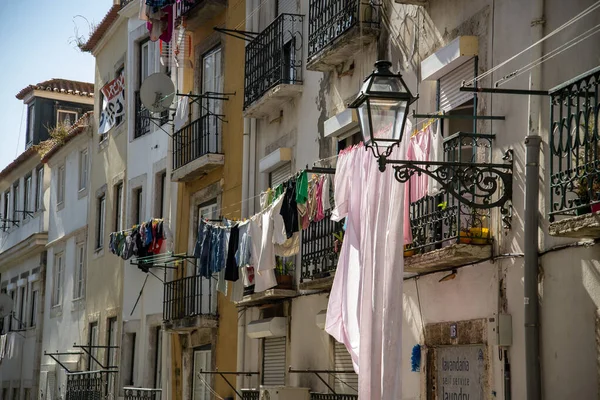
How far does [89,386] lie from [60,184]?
8.01 m

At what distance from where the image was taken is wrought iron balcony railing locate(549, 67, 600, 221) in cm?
933

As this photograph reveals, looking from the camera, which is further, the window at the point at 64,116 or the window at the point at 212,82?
the window at the point at 64,116

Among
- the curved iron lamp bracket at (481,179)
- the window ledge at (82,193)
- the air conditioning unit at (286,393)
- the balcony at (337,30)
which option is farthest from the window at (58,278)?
the curved iron lamp bracket at (481,179)

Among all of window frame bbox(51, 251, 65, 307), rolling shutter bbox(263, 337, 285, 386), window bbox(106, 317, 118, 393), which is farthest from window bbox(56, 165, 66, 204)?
rolling shutter bbox(263, 337, 285, 386)

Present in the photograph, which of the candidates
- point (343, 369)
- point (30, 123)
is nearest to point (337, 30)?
point (343, 369)

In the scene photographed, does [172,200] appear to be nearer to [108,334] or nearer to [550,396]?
[108,334]

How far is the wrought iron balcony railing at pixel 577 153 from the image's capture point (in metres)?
9.33

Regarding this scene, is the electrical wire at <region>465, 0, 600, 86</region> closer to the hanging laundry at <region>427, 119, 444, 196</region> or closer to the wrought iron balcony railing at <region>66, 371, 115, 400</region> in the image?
the hanging laundry at <region>427, 119, 444, 196</region>

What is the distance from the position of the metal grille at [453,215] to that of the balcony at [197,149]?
8.25 metres

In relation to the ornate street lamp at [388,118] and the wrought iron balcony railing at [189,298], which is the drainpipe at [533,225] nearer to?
the ornate street lamp at [388,118]

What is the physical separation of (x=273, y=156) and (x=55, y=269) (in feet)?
49.6

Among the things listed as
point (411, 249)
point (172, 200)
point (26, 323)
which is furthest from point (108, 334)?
point (411, 249)

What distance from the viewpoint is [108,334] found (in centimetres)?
2642

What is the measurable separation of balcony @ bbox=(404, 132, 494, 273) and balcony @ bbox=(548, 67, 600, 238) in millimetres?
1155
